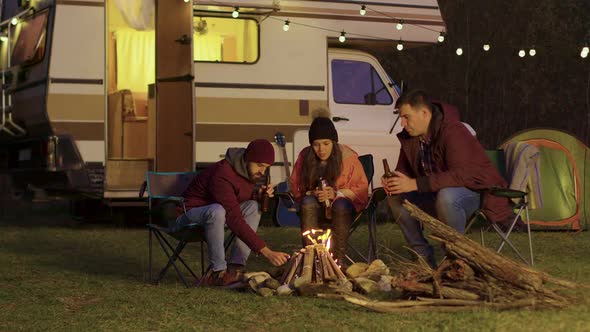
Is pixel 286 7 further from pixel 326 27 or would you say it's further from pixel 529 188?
pixel 529 188

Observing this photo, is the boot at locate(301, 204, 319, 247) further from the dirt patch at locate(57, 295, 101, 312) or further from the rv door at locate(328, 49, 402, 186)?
the rv door at locate(328, 49, 402, 186)

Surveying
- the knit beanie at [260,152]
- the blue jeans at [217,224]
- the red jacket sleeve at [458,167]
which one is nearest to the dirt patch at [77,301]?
the blue jeans at [217,224]

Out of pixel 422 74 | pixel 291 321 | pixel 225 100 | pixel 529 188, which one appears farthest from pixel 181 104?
pixel 422 74

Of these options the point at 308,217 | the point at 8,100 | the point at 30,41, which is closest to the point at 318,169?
the point at 308,217

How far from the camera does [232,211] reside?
228 inches

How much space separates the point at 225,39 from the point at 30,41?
1761 millimetres

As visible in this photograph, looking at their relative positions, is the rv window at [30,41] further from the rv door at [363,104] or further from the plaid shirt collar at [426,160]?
the plaid shirt collar at [426,160]

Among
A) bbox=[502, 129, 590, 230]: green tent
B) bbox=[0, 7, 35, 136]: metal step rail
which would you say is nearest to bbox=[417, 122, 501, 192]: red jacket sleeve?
bbox=[502, 129, 590, 230]: green tent

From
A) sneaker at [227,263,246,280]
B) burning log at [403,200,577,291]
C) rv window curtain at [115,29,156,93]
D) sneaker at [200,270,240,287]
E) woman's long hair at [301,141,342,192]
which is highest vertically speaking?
rv window curtain at [115,29,156,93]

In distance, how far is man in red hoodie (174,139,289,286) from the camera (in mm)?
5789

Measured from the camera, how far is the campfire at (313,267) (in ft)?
18.2

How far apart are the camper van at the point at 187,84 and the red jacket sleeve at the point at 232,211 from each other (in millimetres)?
3401

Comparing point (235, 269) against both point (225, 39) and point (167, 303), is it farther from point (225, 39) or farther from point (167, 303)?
point (225, 39)

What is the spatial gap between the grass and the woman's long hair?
0.82 metres
